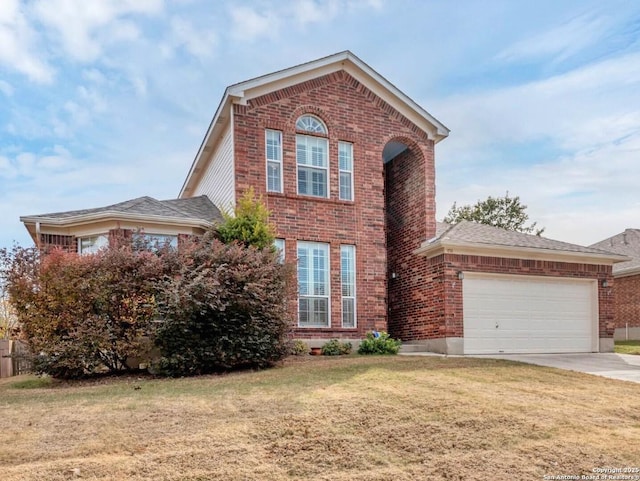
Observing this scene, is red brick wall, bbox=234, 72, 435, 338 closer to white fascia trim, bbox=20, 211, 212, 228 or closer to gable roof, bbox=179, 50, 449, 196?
gable roof, bbox=179, 50, 449, 196

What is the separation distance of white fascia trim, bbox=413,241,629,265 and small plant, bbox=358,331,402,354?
268 cm

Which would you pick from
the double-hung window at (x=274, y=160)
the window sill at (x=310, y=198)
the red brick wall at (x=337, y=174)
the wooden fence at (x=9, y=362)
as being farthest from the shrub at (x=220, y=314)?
the wooden fence at (x=9, y=362)

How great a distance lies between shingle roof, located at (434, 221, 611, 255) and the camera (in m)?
14.1

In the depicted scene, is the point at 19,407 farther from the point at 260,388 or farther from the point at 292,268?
the point at 292,268

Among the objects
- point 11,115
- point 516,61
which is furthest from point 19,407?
point 516,61

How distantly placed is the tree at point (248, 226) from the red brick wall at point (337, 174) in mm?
1173

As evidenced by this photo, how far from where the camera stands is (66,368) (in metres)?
9.84

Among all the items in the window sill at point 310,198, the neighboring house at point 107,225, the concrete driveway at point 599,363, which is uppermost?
the window sill at point 310,198

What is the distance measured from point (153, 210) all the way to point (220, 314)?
467 cm

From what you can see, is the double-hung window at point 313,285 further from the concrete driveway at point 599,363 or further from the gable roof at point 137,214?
the concrete driveway at point 599,363

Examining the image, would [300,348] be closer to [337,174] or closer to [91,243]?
[337,174]

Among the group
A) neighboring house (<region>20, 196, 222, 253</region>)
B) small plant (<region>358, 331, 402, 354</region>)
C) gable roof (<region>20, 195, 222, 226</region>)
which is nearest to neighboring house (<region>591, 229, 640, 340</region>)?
small plant (<region>358, 331, 402, 354</region>)

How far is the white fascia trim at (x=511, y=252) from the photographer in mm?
13586

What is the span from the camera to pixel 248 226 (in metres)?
12.2
